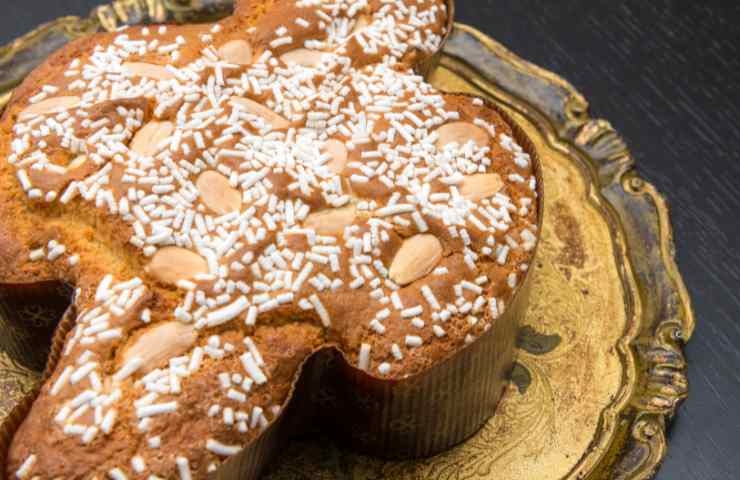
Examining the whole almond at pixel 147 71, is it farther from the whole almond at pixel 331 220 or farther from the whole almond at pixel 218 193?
the whole almond at pixel 331 220

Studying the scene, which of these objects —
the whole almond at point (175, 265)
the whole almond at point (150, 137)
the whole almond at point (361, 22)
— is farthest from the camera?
the whole almond at point (361, 22)

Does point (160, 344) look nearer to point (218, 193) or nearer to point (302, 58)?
point (218, 193)

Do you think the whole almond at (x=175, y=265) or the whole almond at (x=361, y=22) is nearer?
the whole almond at (x=175, y=265)

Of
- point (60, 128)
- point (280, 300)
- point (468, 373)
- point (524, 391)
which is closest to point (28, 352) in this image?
point (60, 128)

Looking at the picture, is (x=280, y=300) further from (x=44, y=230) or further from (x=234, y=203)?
(x=44, y=230)

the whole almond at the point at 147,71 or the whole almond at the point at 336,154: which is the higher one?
the whole almond at the point at 336,154

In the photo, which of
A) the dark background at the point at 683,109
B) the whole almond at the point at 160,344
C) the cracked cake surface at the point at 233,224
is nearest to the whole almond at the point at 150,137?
the cracked cake surface at the point at 233,224

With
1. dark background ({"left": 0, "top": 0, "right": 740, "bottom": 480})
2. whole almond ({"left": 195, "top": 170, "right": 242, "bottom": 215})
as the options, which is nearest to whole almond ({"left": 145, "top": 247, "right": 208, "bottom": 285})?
whole almond ({"left": 195, "top": 170, "right": 242, "bottom": 215})
